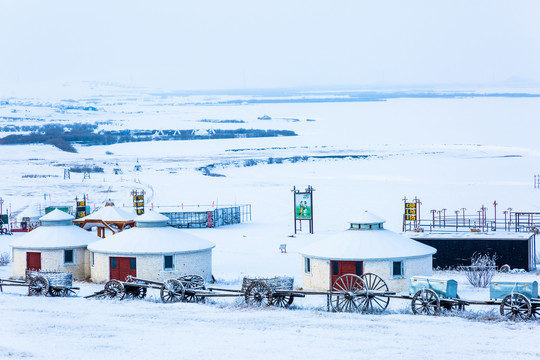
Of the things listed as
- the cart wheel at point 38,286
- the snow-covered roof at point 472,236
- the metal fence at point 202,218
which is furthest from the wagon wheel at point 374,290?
the metal fence at point 202,218

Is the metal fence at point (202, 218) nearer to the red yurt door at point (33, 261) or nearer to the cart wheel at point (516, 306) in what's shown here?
the red yurt door at point (33, 261)

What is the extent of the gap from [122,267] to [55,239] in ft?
16.4

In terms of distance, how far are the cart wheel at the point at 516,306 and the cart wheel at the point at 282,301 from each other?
785 centimetres

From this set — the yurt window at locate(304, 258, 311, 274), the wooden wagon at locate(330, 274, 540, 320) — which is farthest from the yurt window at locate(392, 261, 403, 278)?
the yurt window at locate(304, 258, 311, 274)

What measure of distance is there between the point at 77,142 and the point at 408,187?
91.8 m

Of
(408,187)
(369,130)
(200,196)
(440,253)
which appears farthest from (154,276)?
(369,130)

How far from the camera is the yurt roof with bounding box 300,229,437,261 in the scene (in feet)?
123

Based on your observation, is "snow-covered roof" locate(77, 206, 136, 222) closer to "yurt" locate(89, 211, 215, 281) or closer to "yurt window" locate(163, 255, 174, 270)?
"yurt" locate(89, 211, 215, 281)

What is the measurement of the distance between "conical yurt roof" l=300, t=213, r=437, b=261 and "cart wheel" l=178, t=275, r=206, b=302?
14.4ft

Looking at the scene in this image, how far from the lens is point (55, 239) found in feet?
146

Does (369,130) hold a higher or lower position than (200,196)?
higher

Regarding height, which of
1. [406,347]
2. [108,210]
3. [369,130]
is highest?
[369,130]

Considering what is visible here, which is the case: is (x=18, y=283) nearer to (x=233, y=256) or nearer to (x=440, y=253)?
(x=233, y=256)

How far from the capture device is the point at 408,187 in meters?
83.6
